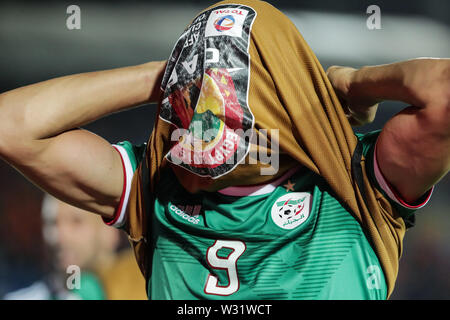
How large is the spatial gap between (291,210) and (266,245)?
0.21 feet

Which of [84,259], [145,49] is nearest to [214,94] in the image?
[145,49]

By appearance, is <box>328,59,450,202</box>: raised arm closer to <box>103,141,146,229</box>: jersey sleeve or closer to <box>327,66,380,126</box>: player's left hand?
<box>327,66,380,126</box>: player's left hand

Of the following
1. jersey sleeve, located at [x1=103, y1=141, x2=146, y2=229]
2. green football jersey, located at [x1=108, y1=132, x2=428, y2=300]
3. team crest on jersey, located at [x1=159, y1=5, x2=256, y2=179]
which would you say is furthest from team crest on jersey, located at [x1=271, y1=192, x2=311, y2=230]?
jersey sleeve, located at [x1=103, y1=141, x2=146, y2=229]

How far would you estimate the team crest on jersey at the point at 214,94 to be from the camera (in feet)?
1.92

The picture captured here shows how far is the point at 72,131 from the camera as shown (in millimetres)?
679

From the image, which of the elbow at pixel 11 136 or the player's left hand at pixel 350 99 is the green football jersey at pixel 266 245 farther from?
the elbow at pixel 11 136

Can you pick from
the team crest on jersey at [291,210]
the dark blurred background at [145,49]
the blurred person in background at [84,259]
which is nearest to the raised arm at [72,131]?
the team crest on jersey at [291,210]

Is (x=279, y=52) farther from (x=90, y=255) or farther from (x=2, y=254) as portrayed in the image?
(x=2, y=254)

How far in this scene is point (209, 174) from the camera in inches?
23.8

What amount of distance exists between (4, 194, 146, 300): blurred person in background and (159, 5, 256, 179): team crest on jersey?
44.9 inches

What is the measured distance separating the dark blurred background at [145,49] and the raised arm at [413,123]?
2.84ft

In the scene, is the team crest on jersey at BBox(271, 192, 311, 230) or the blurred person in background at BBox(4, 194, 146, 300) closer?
the team crest on jersey at BBox(271, 192, 311, 230)

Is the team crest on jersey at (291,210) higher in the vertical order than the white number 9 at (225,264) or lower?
higher

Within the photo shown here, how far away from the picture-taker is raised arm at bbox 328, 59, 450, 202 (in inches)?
20.5
